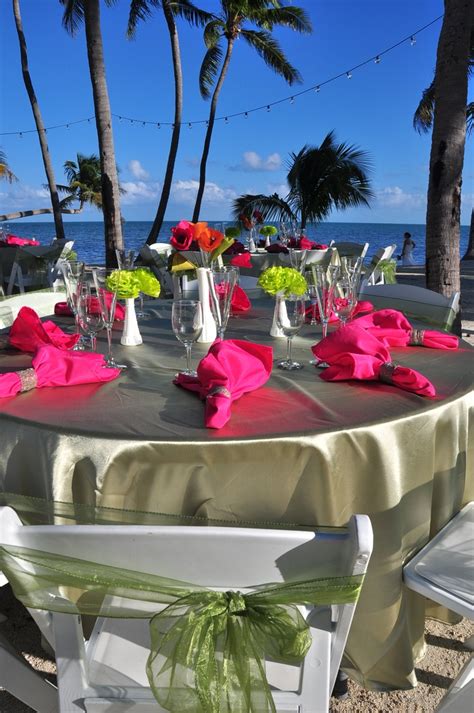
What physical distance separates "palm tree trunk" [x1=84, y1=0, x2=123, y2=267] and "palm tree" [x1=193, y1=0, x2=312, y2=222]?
6722mm

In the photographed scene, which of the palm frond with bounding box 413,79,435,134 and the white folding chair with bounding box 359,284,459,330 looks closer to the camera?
the white folding chair with bounding box 359,284,459,330

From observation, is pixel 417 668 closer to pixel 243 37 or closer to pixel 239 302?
pixel 239 302

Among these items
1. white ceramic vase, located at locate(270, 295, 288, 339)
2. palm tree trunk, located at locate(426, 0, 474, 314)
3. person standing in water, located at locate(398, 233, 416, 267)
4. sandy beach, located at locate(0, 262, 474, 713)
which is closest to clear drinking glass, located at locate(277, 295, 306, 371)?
white ceramic vase, located at locate(270, 295, 288, 339)

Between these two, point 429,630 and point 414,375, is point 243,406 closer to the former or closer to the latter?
point 414,375

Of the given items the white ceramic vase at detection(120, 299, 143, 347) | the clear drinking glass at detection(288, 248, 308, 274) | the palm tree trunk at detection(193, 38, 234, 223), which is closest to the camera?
the white ceramic vase at detection(120, 299, 143, 347)

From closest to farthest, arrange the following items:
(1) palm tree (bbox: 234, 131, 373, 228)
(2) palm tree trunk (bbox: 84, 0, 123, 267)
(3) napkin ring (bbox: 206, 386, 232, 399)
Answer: (3) napkin ring (bbox: 206, 386, 232, 399), (2) palm tree trunk (bbox: 84, 0, 123, 267), (1) palm tree (bbox: 234, 131, 373, 228)

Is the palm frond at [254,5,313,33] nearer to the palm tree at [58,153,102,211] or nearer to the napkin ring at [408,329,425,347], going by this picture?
the napkin ring at [408,329,425,347]

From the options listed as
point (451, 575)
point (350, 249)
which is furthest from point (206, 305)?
point (350, 249)

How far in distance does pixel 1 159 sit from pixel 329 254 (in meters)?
18.2

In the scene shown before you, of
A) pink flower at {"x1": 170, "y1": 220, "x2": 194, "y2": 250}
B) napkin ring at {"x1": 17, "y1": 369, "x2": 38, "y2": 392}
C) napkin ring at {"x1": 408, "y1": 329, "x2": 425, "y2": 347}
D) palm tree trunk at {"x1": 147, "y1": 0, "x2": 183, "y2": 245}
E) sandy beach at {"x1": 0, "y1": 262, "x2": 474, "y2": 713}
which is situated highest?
palm tree trunk at {"x1": 147, "y1": 0, "x2": 183, "y2": 245}

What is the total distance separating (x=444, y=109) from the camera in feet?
14.9

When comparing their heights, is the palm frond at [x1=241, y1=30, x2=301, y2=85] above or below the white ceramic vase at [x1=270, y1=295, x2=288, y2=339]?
above

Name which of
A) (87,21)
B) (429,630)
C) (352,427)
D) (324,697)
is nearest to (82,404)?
(352,427)

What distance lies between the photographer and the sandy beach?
1.69 m
